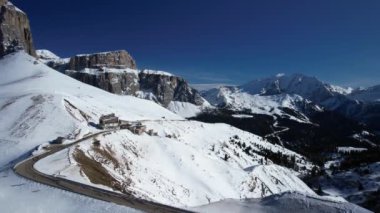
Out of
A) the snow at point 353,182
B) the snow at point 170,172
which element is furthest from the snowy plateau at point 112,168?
the snow at point 353,182

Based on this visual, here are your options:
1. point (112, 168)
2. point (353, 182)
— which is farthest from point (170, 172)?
point (353, 182)

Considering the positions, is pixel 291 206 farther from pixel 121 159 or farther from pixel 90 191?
pixel 121 159

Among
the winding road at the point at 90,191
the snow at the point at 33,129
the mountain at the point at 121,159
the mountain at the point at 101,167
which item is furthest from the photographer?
the mountain at the point at 121,159

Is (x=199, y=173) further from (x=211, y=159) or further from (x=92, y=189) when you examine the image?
(x=92, y=189)

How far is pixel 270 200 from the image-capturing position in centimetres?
4378

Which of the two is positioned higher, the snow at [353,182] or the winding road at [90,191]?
the winding road at [90,191]

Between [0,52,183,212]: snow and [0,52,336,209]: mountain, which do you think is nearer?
[0,52,183,212]: snow

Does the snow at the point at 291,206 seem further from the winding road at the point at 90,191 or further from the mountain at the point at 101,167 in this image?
the winding road at the point at 90,191

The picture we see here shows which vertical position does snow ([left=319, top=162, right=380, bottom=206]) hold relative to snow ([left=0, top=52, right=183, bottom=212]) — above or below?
below

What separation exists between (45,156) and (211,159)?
65674mm

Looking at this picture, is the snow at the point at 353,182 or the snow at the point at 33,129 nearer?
the snow at the point at 33,129

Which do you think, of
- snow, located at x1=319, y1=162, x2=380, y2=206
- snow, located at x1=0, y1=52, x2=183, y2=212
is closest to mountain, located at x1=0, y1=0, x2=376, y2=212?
snow, located at x1=0, y1=52, x2=183, y2=212

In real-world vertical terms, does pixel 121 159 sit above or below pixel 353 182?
above

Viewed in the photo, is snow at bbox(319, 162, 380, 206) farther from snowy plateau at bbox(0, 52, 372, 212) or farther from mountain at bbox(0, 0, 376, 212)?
snowy plateau at bbox(0, 52, 372, 212)
